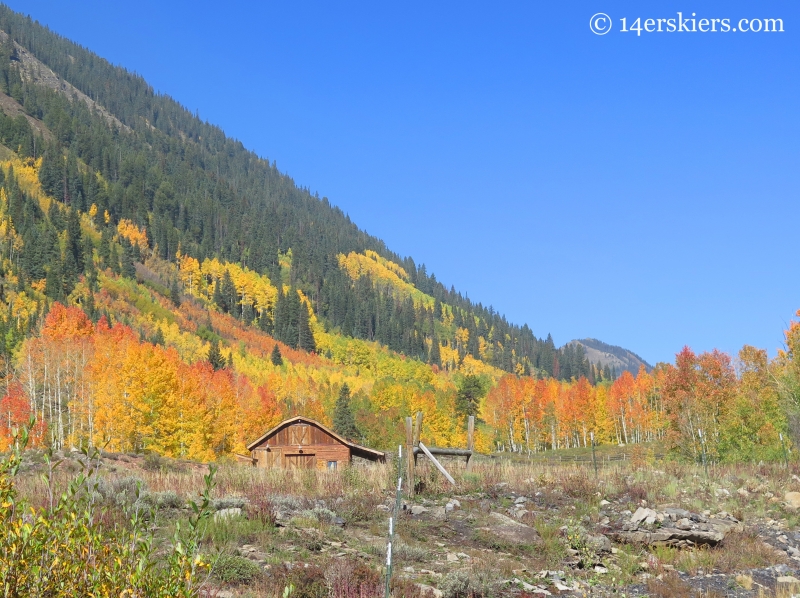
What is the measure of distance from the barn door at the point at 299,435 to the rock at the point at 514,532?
26556 millimetres

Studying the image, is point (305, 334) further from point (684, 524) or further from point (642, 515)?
point (684, 524)

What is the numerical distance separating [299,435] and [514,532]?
27933 mm

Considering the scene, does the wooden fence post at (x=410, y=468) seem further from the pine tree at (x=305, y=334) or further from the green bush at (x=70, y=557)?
the pine tree at (x=305, y=334)

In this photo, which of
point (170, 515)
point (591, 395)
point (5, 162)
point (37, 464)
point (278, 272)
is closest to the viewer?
point (170, 515)

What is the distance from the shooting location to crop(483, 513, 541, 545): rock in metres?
13.6

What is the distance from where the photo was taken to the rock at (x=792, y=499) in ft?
60.2

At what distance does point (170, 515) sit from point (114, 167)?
196 meters

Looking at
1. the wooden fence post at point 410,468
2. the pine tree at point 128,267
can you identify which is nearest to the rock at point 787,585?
the wooden fence post at point 410,468

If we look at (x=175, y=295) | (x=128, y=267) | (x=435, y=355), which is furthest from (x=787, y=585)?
(x=435, y=355)

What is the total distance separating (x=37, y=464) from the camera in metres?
27.0

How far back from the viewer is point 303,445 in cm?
4012

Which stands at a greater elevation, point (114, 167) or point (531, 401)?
point (114, 167)

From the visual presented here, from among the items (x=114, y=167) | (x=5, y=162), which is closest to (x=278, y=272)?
(x=114, y=167)

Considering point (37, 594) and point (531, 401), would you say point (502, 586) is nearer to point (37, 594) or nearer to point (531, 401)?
point (37, 594)
